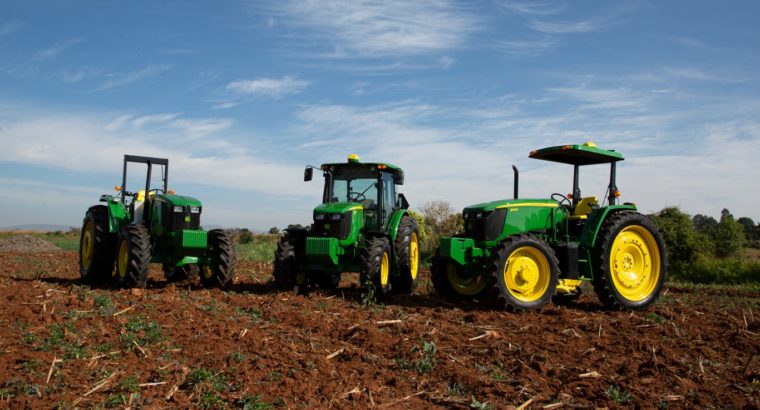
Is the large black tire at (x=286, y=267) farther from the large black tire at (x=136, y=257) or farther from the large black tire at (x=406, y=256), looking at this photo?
the large black tire at (x=136, y=257)

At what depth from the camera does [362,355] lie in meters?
6.11

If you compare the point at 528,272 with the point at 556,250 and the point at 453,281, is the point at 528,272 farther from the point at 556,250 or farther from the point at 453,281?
the point at 453,281

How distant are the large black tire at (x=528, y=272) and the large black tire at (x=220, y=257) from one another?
5.07m

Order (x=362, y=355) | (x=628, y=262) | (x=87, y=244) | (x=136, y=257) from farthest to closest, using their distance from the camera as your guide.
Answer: (x=87, y=244) < (x=136, y=257) < (x=628, y=262) < (x=362, y=355)

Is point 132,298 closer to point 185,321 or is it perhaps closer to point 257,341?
point 185,321

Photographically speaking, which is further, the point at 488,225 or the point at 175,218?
the point at 175,218

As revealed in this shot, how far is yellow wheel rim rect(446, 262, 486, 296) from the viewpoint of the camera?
32.8 feet

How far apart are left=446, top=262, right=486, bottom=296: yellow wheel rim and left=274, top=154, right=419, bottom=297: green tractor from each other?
0.98 meters

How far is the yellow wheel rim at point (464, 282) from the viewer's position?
10.0 metres

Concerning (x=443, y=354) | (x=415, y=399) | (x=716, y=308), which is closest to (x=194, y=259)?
(x=443, y=354)

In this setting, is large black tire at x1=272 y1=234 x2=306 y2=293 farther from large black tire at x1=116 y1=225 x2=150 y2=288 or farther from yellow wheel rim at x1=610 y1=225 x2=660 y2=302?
yellow wheel rim at x1=610 y1=225 x2=660 y2=302

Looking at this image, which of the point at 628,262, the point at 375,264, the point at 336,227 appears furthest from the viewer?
the point at 336,227

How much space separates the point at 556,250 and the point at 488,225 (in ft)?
3.37

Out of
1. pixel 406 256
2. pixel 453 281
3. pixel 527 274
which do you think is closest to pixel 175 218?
pixel 406 256
